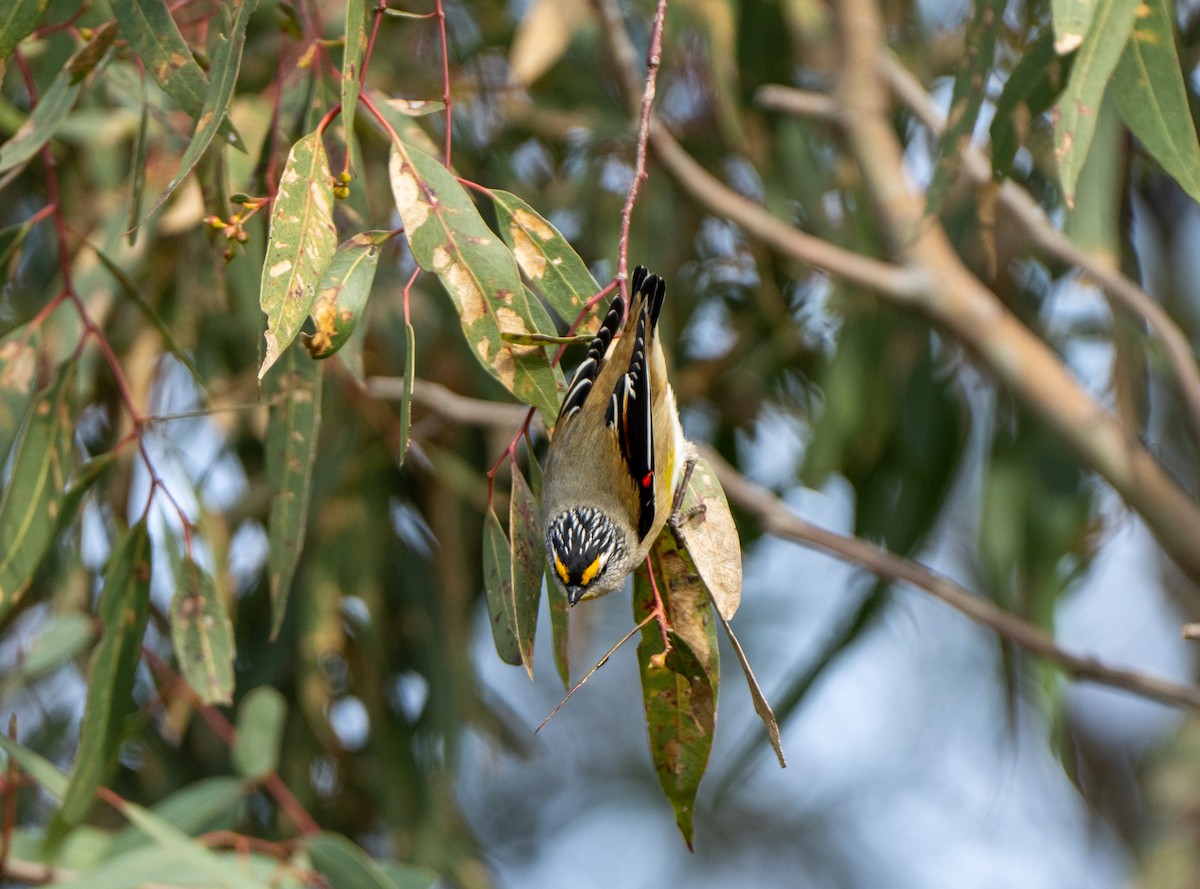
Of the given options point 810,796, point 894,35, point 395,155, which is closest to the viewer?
point 395,155

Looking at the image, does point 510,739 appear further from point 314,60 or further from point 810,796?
point 810,796

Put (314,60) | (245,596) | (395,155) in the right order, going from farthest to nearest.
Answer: (245,596) → (314,60) → (395,155)

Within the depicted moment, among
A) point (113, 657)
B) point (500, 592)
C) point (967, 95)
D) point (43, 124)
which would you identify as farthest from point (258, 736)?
point (967, 95)

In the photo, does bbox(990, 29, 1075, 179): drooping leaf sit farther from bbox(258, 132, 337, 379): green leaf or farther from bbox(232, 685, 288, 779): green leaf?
bbox(232, 685, 288, 779): green leaf

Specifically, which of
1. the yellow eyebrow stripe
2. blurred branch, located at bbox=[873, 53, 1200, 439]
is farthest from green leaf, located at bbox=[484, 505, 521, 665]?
blurred branch, located at bbox=[873, 53, 1200, 439]

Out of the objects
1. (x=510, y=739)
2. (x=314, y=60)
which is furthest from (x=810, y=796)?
(x=314, y=60)

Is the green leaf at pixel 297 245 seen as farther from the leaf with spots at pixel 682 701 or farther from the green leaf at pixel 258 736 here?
the green leaf at pixel 258 736

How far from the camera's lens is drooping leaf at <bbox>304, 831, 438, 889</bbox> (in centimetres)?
199

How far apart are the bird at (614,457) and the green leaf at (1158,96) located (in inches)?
25.4

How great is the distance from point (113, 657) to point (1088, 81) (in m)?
1.44

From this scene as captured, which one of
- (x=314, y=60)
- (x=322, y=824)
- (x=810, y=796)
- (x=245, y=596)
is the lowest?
(x=810, y=796)

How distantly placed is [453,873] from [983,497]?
1.58 meters

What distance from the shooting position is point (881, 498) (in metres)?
3.34

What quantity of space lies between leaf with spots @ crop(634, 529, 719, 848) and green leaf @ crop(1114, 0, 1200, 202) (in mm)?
745
